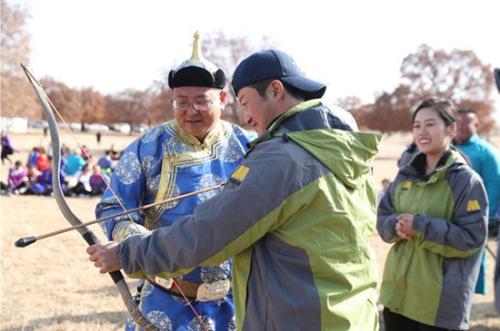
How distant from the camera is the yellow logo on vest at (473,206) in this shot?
3340 mm

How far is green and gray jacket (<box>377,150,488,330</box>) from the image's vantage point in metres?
3.31

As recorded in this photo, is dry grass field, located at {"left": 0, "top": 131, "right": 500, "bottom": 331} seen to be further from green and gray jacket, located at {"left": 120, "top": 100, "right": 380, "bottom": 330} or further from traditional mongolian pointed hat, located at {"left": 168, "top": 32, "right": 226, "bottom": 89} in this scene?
green and gray jacket, located at {"left": 120, "top": 100, "right": 380, "bottom": 330}

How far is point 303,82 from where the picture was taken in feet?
6.23

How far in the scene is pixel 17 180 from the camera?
1570 centimetres

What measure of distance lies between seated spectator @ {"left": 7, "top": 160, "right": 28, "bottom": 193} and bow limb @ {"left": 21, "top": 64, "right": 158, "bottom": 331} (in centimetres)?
1418

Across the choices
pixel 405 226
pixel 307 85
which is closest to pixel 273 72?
pixel 307 85

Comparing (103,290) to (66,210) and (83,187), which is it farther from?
(83,187)

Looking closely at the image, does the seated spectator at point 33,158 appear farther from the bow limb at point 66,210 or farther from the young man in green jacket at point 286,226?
the young man in green jacket at point 286,226

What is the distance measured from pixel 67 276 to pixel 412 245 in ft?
15.4

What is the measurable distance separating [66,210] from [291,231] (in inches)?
45.4

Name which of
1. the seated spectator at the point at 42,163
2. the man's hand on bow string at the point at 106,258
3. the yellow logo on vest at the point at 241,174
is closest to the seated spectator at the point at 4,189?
the seated spectator at the point at 42,163

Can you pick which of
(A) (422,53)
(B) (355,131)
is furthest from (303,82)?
(A) (422,53)

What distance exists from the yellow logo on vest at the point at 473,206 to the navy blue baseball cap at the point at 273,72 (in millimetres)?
1836

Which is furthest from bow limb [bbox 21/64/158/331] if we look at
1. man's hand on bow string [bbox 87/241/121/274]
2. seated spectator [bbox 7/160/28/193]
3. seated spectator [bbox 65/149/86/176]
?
seated spectator [bbox 65/149/86/176]
